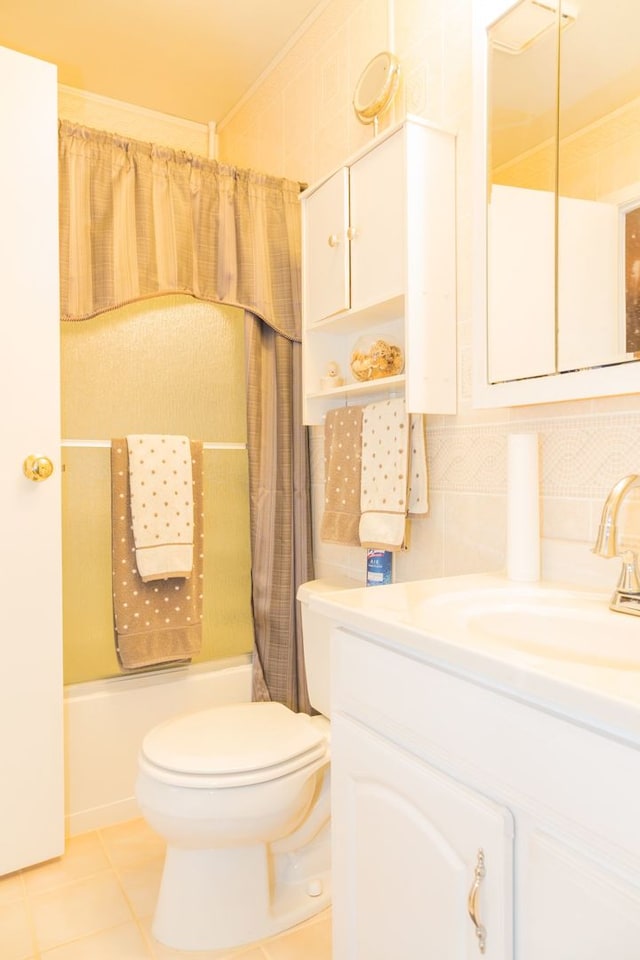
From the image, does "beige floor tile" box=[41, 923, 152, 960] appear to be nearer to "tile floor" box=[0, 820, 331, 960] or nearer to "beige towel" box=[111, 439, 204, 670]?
"tile floor" box=[0, 820, 331, 960]

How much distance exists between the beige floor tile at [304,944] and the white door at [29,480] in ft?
2.08

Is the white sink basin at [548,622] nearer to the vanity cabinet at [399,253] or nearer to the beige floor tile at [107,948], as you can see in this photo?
the vanity cabinet at [399,253]

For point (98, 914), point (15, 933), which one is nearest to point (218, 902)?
point (98, 914)

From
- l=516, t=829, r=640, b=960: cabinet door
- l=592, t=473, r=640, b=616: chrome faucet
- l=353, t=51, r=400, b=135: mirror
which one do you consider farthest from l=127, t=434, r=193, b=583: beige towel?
l=516, t=829, r=640, b=960: cabinet door

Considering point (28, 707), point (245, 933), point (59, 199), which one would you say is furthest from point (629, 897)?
point (59, 199)

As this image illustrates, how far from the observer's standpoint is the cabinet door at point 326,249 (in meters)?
1.60

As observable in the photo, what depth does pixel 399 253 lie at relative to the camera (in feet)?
4.64

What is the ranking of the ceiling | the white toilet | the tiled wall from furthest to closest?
the ceiling
the white toilet
the tiled wall

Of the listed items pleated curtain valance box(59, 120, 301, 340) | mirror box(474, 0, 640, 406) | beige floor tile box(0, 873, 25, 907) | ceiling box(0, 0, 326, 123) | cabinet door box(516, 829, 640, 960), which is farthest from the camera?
ceiling box(0, 0, 326, 123)

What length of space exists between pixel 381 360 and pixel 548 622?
31.5 inches

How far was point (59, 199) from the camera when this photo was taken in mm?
1688

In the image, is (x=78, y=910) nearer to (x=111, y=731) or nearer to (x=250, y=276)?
(x=111, y=731)

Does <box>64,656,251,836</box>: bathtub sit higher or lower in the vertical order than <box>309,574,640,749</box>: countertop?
lower

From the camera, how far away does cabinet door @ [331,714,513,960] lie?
714 mm
